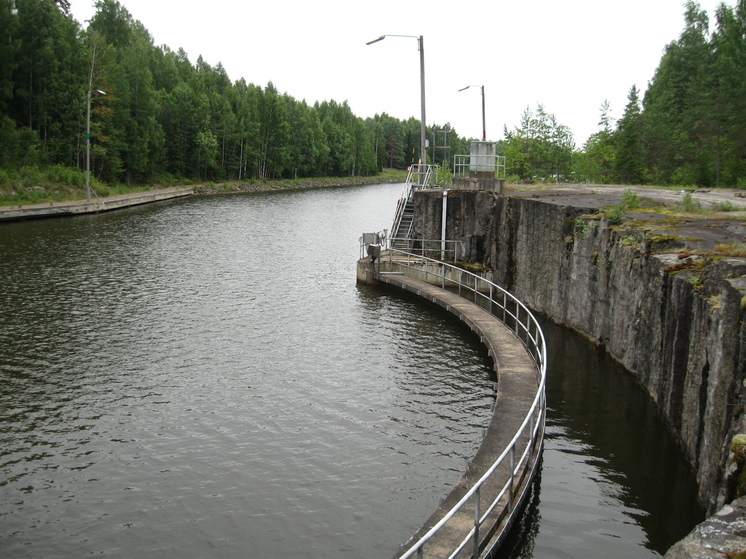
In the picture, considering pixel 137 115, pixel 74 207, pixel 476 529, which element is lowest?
pixel 476 529

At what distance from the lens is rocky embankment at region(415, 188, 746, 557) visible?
1138 centimetres

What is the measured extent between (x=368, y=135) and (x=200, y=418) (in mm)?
149286

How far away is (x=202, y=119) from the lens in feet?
332

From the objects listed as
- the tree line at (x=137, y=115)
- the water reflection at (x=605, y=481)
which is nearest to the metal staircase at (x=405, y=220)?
the water reflection at (x=605, y=481)

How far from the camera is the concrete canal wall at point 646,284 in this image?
1145 cm

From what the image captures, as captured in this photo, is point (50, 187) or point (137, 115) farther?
point (137, 115)

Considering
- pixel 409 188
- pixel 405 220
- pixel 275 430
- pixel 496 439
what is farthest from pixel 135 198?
pixel 496 439

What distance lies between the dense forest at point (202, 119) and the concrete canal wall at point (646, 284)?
1661 centimetres

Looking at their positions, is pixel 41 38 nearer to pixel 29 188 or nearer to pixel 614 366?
pixel 29 188

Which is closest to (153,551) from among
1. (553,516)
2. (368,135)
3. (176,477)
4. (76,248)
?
(176,477)

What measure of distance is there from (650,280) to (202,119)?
9312 cm

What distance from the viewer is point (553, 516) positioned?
41.0 feet

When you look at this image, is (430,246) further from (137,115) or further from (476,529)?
(137,115)

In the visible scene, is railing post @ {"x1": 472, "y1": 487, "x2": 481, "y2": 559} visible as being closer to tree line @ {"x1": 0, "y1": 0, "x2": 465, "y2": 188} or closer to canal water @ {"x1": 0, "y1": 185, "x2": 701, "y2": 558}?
canal water @ {"x1": 0, "y1": 185, "x2": 701, "y2": 558}
